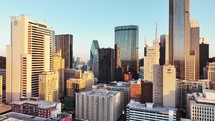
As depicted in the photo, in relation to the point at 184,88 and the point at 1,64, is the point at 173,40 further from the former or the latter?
the point at 1,64

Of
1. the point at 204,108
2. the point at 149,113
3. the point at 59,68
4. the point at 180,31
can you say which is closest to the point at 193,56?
the point at 180,31

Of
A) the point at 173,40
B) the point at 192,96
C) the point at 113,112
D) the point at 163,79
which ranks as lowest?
the point at 113,112

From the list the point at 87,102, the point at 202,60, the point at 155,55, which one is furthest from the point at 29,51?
the point at 202,60

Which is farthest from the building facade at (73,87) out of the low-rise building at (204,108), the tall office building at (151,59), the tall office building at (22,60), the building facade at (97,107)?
the low-rise building at (204,108)

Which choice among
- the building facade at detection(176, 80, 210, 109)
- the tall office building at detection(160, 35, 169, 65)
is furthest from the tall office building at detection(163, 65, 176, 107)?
the tall office building at detection(160, 35, 169, 65)

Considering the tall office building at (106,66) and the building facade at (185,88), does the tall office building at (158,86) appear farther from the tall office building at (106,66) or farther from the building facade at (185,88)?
the tall office building at (106,66)

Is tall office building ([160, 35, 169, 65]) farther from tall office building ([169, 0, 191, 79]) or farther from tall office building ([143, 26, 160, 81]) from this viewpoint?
tall office building ([143, 26, 160, 81])
